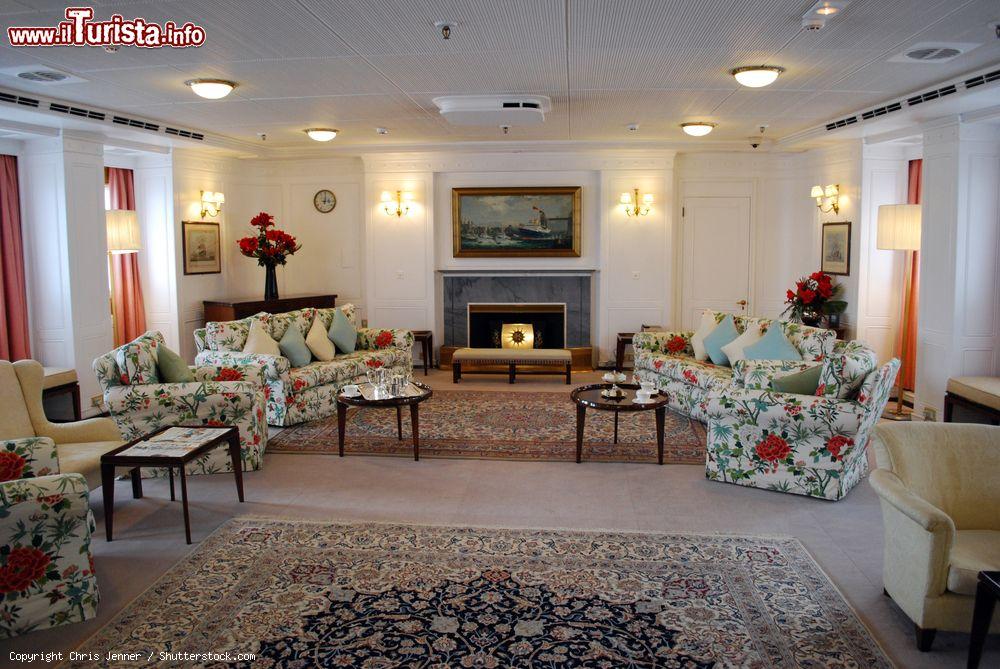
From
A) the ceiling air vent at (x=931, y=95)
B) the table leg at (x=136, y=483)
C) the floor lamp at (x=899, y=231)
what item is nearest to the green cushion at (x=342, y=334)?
the table leg at (x=136, y=483)

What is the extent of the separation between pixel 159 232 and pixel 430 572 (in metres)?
6.64

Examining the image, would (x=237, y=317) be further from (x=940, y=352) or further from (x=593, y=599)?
(x=940, y=352)

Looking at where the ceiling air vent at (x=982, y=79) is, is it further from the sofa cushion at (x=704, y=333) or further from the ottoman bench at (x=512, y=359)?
the ottoman bench at (x=512, y=359)

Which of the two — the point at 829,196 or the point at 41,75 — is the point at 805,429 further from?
the point at 41,75

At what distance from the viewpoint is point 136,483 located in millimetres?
4969

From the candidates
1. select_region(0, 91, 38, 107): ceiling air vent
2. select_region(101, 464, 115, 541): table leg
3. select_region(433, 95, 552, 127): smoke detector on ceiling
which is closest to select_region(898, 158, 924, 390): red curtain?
select_region(433, 95, 552, 127): smoke detector on ceiling

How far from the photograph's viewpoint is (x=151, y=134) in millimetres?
7582

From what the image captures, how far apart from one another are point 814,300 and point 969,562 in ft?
18.8

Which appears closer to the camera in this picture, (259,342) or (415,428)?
(415,428)

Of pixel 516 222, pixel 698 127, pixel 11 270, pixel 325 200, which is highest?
pixel 698 127

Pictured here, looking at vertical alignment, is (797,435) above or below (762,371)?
below

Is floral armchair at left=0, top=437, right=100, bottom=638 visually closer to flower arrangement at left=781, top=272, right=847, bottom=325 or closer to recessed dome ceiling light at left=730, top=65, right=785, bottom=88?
recessed dome ceiling light at left=730, top=65, right=785, bottom=88

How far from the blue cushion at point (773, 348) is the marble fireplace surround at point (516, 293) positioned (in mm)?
3391

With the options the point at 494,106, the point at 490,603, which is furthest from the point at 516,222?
the point at 490,603
